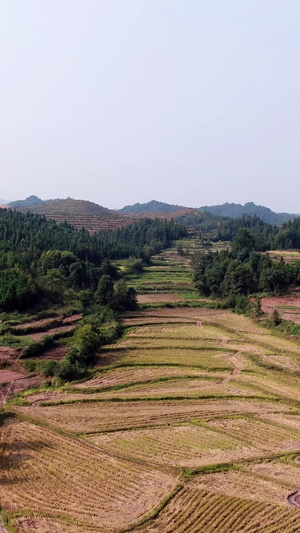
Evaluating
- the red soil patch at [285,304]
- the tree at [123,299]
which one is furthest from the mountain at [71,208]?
the red soil patch at [285,304]

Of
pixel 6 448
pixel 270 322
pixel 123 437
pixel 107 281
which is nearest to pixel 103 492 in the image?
pixel 123 437

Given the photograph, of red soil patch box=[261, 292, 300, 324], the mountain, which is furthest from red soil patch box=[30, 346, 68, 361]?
the mountain

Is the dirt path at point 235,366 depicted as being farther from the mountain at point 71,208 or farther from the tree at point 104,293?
the mountain at point 71,208

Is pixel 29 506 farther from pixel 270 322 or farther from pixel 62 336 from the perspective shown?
pixel 270 322

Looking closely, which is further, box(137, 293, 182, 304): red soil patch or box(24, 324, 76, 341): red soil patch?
box(137, 293, 182, 304): red soil patch

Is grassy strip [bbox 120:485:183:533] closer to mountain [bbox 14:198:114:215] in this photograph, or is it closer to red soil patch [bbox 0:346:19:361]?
red soil patch [bbox 0:346:19:361]

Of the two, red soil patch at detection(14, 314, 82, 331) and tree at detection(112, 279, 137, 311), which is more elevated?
tree at detection(112, 279, 137, 311)

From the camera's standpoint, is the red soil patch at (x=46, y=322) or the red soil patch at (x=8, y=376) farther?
the red soil patch at (x=46, y=322)
